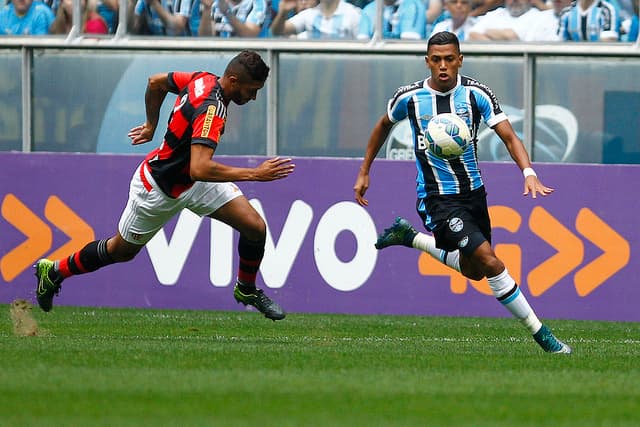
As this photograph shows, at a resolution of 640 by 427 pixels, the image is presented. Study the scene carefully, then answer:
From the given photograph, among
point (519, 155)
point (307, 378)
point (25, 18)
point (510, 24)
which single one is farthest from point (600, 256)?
point (25, 18)

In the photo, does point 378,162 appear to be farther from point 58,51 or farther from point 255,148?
point 58,51

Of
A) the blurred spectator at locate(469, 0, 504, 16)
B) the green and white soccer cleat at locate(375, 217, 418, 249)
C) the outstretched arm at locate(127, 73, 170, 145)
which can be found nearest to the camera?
the outstretched arm at locate(127, 73, 170, 145)

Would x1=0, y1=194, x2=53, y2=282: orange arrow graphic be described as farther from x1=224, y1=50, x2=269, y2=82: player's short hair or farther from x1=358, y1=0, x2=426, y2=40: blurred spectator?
x1=224, y1=50, x2=269, y2=82: player's short hair

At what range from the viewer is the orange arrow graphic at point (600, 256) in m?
12.8

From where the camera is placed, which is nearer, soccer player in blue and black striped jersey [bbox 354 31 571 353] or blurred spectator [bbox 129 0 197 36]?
soccer player in blue and black striped jersey [bbox 354 31 571 353]

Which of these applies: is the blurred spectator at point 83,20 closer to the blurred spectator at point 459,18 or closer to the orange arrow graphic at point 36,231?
the orange arrow graphic at point 36,231

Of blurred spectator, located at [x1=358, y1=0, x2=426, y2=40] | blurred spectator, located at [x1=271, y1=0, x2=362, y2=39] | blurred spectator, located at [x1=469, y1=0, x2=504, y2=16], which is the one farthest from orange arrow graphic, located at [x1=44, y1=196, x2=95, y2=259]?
blurred spectator, located at [x1=469, y1=0, x2=504, y2=16]

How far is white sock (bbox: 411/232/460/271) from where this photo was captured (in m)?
10.6

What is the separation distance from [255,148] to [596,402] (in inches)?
329

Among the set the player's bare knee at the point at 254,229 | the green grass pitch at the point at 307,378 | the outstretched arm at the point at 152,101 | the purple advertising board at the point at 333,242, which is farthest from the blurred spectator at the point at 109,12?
the player's bare knee at the point at 254,229

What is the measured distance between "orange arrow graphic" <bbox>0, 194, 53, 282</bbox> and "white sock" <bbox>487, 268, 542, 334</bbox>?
229 inches

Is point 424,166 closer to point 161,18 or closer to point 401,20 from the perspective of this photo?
point 401,20

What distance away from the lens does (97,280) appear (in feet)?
45.2

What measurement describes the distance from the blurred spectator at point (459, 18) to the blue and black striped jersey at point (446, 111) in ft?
15.9
